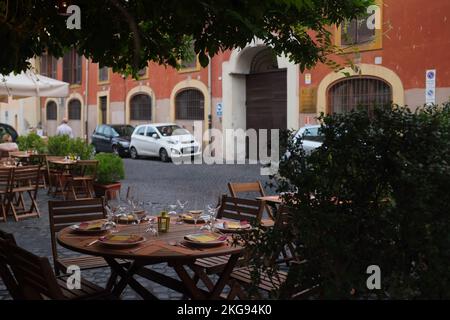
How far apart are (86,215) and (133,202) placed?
21.9 inches

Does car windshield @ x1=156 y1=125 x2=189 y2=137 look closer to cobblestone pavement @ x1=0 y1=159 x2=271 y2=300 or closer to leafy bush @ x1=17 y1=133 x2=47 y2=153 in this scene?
cobblestone pavement @ x1=0 y1=159 x2=271 y2=300

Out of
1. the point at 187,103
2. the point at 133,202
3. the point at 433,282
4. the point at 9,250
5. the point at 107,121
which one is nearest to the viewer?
the point at 433,282

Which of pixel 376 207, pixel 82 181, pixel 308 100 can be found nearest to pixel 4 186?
pixel 82 181

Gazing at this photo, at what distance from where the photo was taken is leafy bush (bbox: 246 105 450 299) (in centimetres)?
229

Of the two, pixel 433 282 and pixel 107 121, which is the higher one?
pixel 107 121

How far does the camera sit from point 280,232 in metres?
2.73

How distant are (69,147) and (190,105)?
11612 millimetres

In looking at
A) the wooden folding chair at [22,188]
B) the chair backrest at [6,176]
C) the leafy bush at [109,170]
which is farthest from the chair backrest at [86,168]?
the chair backrest at [6,176]

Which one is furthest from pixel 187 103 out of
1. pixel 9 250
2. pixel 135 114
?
pixel 9 250

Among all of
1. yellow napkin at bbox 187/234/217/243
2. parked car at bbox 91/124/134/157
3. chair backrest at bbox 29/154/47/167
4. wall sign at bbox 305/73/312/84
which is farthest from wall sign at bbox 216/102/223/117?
yellow napkin at bbox 187/234/217/243

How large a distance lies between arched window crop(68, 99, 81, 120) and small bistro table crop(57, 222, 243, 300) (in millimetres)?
28429

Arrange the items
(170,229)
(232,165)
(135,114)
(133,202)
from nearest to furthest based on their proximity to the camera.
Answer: (170,229), (133,202), (232,165), (135,114)

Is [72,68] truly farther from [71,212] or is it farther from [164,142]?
[71,212]
